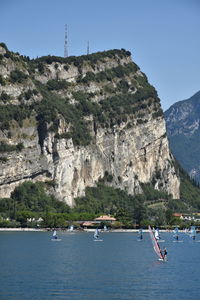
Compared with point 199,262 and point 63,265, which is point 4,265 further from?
point 199,262

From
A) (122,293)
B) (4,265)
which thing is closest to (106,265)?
(4,265)

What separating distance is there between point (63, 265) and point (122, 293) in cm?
2938

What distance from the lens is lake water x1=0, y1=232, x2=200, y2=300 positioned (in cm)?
8550

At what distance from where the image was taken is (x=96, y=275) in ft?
332

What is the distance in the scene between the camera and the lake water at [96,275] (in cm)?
8550

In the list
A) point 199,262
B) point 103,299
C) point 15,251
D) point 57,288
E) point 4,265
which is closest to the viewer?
point 103,299

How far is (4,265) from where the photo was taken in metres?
113

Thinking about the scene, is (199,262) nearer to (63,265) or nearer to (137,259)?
(137,259)

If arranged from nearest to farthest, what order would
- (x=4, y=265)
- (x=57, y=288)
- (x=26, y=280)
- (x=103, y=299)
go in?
1. (x=103, y=299)
2. (x=57, y=288)
3. (x=26, y=280)
4. (x=4, y=265)

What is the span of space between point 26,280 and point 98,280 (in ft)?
→ 26.1

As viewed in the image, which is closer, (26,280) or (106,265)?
(26,280)

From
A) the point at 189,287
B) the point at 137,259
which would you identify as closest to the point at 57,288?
the point at 189,287

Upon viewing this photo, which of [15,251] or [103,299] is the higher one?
[15,251]

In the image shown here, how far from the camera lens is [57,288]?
292ft
